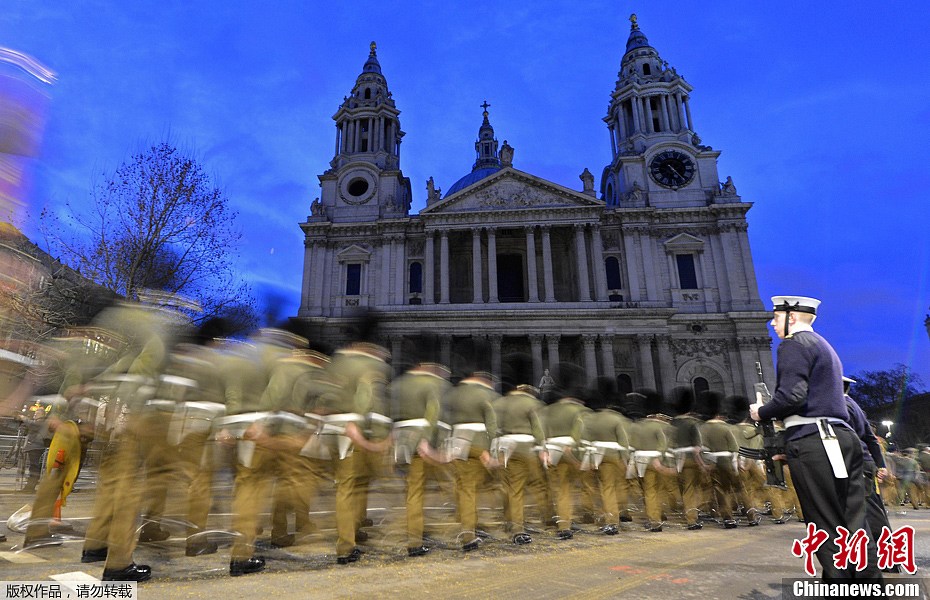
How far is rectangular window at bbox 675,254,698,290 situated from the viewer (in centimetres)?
3278

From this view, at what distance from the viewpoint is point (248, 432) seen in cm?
470

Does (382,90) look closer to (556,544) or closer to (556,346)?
(556,346)

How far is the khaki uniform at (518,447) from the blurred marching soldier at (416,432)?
3.82 ft

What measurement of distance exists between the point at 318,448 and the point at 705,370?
30.8m

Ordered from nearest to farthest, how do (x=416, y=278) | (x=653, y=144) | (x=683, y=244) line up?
(x=683, y=244) → (x=416, y=278) → (x=653, y=144)

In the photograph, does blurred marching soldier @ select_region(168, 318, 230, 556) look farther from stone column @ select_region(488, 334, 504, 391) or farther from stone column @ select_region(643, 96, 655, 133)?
Result: stone column @ select_region(643, 96, 655, 133)

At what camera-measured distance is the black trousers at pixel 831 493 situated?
292cm

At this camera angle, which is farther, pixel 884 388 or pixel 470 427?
pixel 884 388

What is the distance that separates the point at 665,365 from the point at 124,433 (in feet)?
97.3

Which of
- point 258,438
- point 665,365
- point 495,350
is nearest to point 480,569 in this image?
point 258,438

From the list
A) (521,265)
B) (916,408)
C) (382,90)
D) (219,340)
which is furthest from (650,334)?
(916,408)

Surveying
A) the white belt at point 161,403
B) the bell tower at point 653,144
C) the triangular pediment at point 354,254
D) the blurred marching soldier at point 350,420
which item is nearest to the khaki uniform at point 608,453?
the blurred marching soldier at point 350,420

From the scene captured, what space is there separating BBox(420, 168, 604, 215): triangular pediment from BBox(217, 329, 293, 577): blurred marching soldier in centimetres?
2894

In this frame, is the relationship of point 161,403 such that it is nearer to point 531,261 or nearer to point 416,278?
point 531,261
